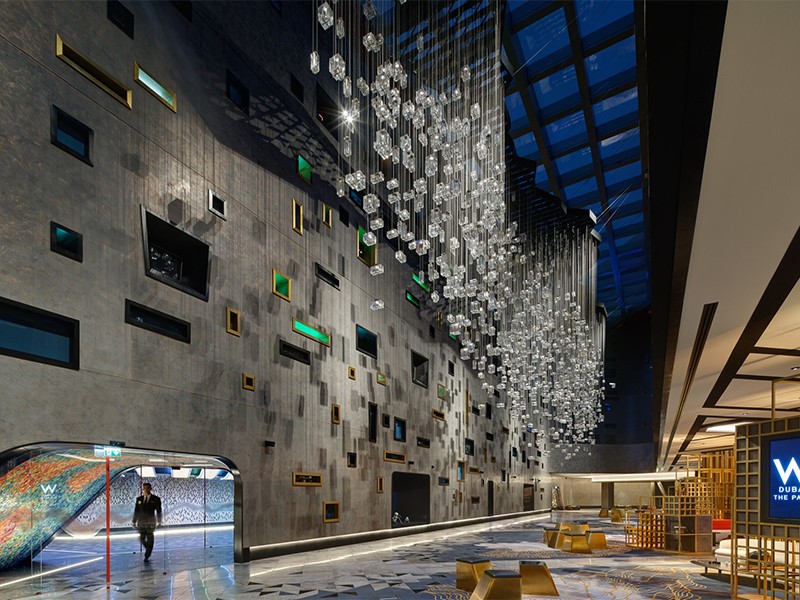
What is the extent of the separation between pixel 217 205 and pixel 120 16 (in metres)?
3.07

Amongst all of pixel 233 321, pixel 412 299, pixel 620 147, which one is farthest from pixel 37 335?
pixel 620 147

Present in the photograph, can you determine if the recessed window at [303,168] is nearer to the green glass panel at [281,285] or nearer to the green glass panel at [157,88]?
the green glass panel at [281,285]

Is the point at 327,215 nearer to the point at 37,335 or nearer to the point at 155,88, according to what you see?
the point at 155,88

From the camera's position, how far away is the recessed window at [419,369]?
1973cm

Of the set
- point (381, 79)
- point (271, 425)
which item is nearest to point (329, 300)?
point (271, 425)

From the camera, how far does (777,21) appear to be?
2623mm

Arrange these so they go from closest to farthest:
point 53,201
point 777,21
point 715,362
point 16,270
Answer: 1. point 777,21
2. point 16,270
3. point 53,201
4. point 715,362

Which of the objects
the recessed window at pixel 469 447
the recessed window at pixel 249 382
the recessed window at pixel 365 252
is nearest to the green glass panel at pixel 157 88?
the recessed window at pixel 249 382

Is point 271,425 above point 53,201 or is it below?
below

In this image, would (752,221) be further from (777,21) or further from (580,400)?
(580,400)

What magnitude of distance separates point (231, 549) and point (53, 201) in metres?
6.33

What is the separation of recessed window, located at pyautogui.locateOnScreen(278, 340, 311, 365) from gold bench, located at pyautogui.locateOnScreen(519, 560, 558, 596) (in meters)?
5.99

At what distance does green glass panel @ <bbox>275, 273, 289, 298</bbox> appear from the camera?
1207cm

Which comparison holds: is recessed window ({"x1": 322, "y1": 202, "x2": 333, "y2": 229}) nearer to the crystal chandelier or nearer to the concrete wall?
the concrete wall
